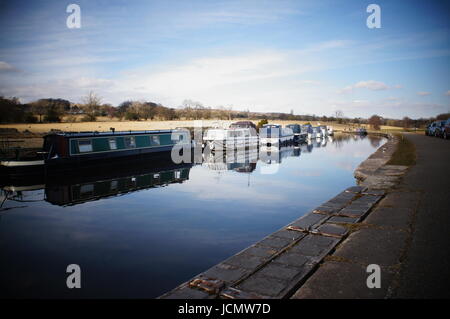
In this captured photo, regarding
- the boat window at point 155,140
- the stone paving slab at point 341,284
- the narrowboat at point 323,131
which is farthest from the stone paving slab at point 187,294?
the narrowboat at point 323,131

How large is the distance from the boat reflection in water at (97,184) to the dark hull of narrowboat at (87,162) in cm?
51

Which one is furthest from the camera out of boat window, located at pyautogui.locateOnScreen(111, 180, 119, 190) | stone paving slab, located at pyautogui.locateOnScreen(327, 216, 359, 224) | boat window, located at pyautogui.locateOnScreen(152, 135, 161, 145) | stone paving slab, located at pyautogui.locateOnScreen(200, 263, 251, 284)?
boat window, located at pyautogui.locateOnScreen(152, 135, 161, 145)

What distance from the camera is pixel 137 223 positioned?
867 centimetres

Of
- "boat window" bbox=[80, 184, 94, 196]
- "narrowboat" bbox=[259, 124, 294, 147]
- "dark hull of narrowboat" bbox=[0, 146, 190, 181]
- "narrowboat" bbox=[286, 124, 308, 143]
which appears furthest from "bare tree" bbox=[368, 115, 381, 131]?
"boat window" bbox=[80, 184, 94, 196]

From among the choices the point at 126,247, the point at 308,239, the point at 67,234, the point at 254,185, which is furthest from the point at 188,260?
the point at 254,185

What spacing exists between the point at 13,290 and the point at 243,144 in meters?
23.0

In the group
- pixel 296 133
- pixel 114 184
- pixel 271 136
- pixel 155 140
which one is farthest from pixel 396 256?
pixel 296 133

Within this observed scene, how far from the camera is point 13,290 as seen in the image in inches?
203

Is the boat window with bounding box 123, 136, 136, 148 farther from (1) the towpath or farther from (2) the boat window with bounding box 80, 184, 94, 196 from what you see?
(1) the towpath

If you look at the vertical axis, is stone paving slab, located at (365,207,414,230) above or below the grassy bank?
below

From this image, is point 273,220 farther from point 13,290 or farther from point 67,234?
point 13,290

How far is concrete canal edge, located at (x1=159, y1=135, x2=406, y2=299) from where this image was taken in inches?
160

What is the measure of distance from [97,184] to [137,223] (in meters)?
6.91

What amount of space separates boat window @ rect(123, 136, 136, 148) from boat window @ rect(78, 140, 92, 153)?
279cm
